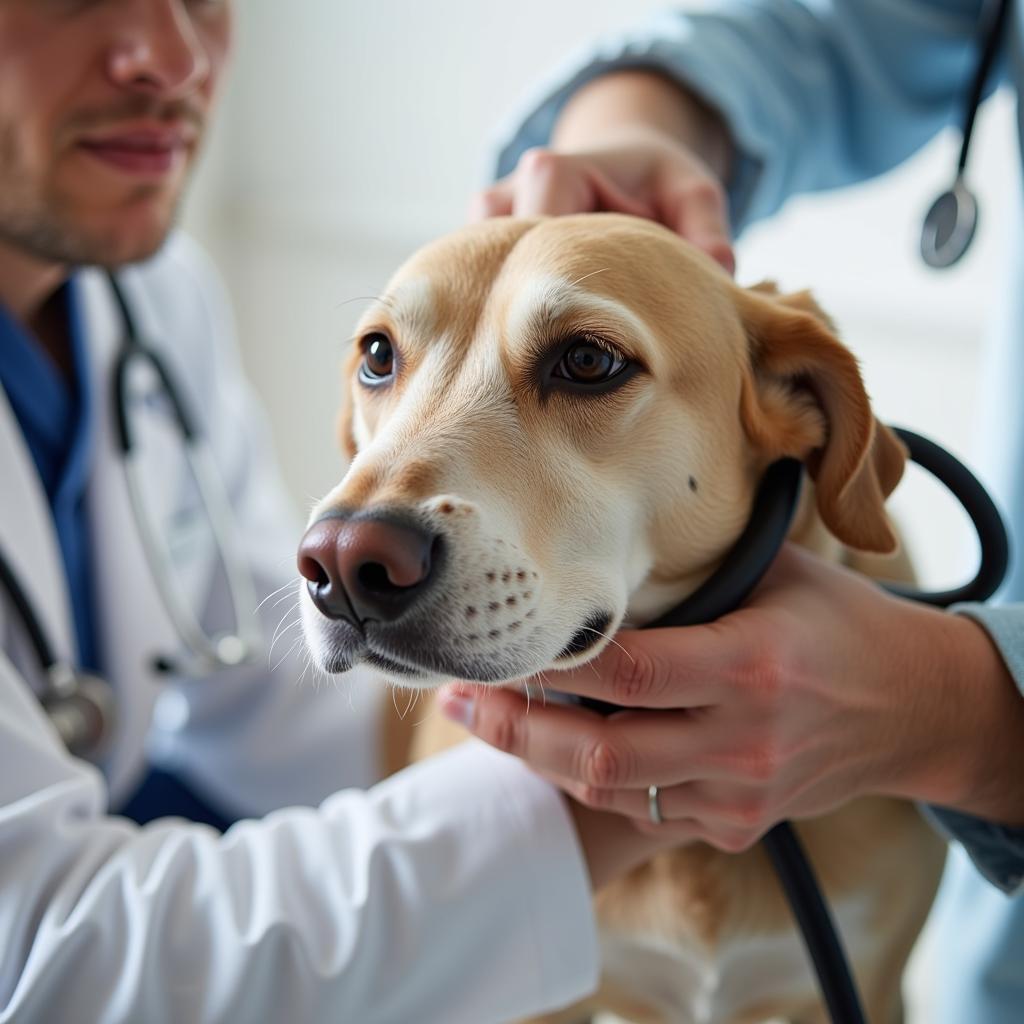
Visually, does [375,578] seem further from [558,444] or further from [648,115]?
[648,115]

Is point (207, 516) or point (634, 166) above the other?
point (634, 166)

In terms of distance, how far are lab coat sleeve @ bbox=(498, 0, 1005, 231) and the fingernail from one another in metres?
0.74

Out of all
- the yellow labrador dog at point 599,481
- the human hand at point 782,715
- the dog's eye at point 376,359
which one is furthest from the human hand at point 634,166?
the human hand at point 782,715

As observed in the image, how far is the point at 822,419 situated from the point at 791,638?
0.23 meters

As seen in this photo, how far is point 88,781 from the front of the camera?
2.97 feet

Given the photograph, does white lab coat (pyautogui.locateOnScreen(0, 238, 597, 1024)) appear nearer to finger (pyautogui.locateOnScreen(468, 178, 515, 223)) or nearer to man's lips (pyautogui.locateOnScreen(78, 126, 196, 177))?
finger (pyautogui.locateOnScreen(468, 178, 515, 223))

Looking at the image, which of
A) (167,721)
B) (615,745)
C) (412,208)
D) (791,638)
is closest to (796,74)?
(791,638)

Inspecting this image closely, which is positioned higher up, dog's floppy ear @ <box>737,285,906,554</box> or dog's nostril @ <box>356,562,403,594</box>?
dog's floppy ear @ <box>737,285,906,554</box>

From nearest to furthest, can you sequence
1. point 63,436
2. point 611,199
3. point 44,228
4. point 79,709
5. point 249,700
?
point 611,199, point 79,709, point 44,228, point 63,436, point 249,700

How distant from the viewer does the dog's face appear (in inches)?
27.9

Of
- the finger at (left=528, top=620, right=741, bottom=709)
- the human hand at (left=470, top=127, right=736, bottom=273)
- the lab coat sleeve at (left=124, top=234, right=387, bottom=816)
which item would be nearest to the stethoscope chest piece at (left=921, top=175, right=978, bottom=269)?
the human hand at (left=470, top=127, right=736, bottom=273)

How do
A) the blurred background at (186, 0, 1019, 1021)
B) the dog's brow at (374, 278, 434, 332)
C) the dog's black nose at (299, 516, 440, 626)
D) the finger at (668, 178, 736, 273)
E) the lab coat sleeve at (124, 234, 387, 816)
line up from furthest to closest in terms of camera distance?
the blurred background at (186, 0, 1019, 1021) → the lab coat sleeve at (124, 234, 387, 816) → the finger at (668, 178, 736, 273) → the dog's brow at (374, 278, 434, 332) → the dog's black nose at (299, 516, 440, 626)

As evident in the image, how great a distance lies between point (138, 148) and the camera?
4.37ft

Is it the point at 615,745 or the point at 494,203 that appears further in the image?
the point at 494,203
